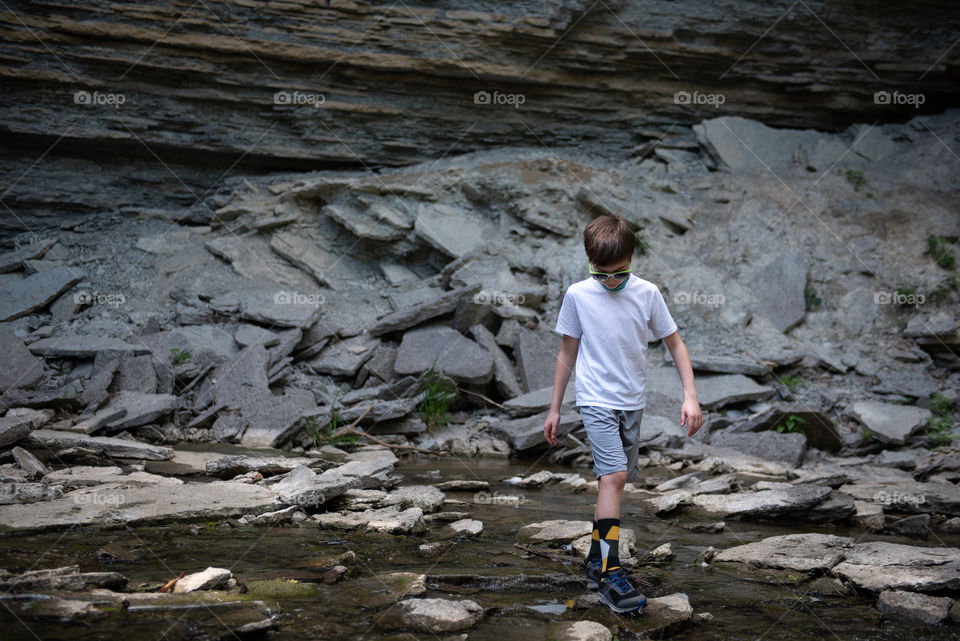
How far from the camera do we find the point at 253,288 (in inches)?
368

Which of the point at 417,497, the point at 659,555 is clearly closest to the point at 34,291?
the point at 417,497

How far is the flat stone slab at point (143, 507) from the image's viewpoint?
3598 millimetres

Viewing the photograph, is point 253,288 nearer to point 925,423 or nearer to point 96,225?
point 96,225

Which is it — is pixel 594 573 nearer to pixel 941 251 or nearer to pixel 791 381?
pixel 791 381

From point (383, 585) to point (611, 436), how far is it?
1158 millimetres

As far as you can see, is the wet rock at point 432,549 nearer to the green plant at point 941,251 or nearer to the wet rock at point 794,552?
the wet rock at point 794,552

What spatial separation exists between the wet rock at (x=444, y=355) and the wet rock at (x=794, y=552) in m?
4.04

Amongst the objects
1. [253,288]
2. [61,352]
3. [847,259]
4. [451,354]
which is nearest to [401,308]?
[451,354]

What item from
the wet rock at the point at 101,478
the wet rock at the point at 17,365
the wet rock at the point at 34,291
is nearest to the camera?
the wet rock at the point at 101,478

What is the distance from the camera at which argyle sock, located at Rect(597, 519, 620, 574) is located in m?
2.87

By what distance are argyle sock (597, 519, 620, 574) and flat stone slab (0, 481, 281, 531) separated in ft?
6.82

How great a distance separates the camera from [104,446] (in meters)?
5.30

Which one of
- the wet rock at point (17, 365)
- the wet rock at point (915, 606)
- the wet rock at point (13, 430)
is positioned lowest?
the wet rock at point (915, 606)

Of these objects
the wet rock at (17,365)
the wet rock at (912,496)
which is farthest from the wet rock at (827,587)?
the wet rock at (17,365)
